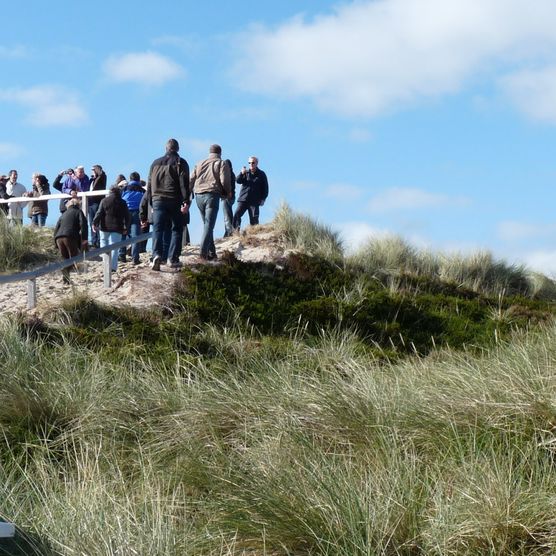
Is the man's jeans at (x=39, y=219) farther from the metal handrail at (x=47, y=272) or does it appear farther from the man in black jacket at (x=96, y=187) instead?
the metal handrail at (x=47, y=272)

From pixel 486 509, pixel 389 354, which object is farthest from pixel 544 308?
pixel 486 509

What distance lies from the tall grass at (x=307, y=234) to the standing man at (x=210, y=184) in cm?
268

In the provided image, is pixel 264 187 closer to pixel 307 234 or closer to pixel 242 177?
pixel 242 177

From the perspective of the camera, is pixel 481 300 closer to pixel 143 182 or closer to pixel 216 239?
pixel 216 239

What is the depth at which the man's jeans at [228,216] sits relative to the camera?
2138 cm

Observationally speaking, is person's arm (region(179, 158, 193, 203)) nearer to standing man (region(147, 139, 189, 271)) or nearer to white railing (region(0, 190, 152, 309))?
standing man (region(147, 139, 189, 271))

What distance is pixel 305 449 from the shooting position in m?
7.20

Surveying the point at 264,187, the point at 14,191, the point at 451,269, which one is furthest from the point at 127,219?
the point at 14,191

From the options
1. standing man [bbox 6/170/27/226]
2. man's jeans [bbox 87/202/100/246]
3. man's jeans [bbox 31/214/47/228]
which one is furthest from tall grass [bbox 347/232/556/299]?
standing man [bbox 6/170/27/226]

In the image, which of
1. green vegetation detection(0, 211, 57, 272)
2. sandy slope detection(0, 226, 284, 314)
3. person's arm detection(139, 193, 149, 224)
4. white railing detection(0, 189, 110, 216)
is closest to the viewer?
sandy slope detection(0, 226, 284, 314)

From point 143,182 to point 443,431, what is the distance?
47.2 ft

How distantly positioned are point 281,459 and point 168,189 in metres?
9.47

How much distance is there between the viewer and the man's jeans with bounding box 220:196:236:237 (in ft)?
70.1

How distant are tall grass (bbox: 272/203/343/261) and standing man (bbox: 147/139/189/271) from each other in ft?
11.7
